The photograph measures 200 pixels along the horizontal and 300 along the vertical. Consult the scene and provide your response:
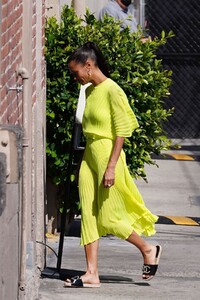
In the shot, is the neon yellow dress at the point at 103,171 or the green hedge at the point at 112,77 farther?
the green hedge at the point at 112,77

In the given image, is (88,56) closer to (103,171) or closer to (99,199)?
(103,171)

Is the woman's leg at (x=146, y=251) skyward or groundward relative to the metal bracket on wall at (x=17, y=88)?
groundward

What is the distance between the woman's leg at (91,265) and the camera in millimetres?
8984

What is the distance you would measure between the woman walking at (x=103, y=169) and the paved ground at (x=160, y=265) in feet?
0.66

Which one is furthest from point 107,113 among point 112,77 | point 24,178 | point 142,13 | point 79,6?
point 142,13

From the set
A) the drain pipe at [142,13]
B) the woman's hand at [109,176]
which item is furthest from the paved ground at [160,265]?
the drain pipe at [142,13]

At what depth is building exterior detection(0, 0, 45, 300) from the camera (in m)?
6.00

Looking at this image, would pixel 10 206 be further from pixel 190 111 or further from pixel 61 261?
pixel 190 111

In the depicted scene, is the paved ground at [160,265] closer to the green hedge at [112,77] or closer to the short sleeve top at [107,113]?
the green hedge at [112,77]

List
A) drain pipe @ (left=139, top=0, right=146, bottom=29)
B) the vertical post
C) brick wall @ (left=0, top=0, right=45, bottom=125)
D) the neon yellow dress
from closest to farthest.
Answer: brick wall @ (left=0, top=0, right=45, bottom=125)
the neon yellow dress
the vertical post
drain pipe @ (left=139, top=0, right=146, bottom=29)

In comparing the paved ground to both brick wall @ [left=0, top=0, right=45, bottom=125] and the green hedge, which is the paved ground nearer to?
the green hedge

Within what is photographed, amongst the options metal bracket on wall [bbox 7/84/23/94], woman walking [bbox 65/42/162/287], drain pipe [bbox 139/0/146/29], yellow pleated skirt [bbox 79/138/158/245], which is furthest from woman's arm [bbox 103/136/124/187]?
drain pipe [bbox 139/0/146/29]

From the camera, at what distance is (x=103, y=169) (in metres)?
8.91

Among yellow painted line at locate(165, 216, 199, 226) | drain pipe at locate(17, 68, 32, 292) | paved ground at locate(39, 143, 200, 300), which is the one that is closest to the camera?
drain pipe at locate(17, 68, 32, 292)
